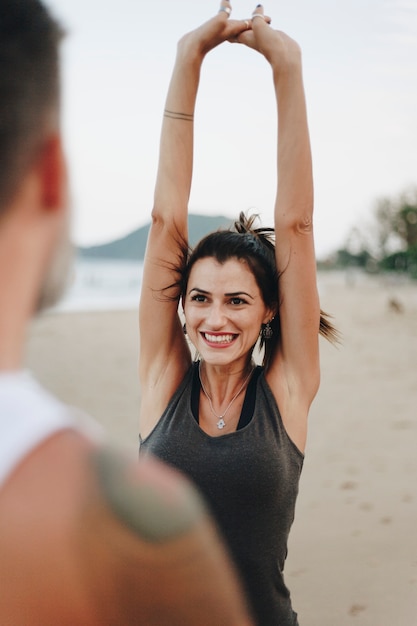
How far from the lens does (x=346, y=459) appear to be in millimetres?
6660

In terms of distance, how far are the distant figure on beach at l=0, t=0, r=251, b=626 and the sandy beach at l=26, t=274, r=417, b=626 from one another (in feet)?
0.18

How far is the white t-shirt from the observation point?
1.44 feet

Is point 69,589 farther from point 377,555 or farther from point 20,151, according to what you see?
point 377,555

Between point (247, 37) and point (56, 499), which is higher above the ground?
point (247, 37)

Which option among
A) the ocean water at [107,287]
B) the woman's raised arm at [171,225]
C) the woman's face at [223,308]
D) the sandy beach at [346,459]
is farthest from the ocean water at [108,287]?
the woman's face at [223,308]

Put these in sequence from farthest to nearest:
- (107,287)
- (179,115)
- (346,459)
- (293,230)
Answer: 1. (107,287)
2. (346,459)
3. (179,115)
4. (293,230)

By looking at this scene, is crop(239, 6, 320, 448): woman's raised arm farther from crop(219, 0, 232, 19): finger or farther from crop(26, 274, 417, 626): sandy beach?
crop(26, 274, 417, 626): sandy beach

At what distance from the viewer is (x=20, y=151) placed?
0.49 m

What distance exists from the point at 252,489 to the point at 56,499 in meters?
1.43

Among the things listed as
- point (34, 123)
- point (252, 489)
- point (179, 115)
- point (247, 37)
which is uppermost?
point (247, 37)

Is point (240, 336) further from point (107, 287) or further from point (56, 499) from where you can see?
point (107, 287)

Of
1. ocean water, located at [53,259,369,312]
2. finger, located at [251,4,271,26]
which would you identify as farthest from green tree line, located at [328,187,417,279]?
finger, located at [251,4,271,26]

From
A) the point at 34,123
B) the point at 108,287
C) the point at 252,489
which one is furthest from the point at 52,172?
the point at 108,287

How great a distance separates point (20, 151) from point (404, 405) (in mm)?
8855
